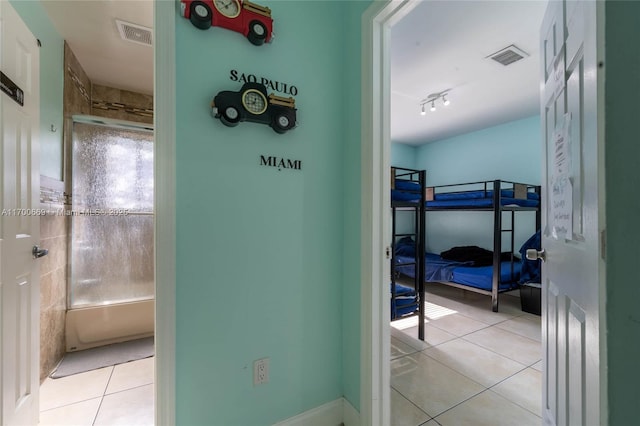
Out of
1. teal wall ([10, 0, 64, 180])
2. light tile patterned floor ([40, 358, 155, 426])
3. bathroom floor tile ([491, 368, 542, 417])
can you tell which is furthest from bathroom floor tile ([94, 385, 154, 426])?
bathroom floor tile ([491, 368, 542, 417])

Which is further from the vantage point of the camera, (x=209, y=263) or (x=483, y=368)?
(x=483, y=368)

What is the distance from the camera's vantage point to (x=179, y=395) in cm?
115

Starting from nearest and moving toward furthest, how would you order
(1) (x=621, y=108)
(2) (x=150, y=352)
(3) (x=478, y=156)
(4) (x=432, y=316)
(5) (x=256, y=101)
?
(1) (x=621, y=108) → (5) (x=256, y=101) → (2) (x=150, y=352) → (4) (x=432, y=316) → (3) (x=478, y=156)

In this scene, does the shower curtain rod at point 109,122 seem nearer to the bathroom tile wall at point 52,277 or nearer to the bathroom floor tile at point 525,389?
the bathroom tile wall at point 52,277

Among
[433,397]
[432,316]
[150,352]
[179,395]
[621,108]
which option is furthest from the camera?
[432,316]

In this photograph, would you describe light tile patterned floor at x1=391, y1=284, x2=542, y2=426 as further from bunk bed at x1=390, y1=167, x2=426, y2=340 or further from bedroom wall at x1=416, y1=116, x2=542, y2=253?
bedroom wall at x1=416, y1=116, x2=542, y2=253

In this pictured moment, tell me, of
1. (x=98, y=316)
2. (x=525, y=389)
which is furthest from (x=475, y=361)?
(x=98, y=316)

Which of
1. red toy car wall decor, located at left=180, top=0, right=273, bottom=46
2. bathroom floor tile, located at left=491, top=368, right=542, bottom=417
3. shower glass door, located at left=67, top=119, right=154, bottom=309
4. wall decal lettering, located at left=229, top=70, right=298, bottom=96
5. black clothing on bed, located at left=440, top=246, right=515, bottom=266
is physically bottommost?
bathroom floor tile, located at left=491, top=368, right=542, bottom=417

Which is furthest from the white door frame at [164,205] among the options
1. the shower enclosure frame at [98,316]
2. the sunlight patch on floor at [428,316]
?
the sunlight patch on floor at [428,316]

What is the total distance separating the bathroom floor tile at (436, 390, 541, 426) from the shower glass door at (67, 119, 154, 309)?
2766 millimetres

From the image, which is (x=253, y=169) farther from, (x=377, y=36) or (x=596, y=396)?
(x=596, y=396)

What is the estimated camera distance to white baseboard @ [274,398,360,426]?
141 centimetres

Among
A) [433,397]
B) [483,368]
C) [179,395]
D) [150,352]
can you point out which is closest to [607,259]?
[179,395]

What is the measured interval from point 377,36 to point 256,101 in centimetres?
72
